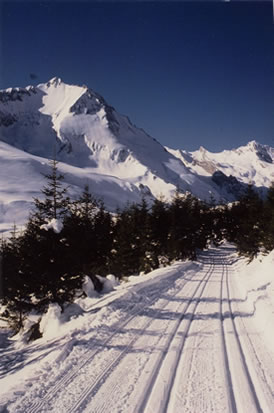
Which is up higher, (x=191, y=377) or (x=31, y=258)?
(x=31, y=258)

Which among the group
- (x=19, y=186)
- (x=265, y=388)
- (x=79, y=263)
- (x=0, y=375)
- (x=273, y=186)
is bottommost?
(x=0, y=375)

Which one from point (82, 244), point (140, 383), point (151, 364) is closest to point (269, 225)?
point (82, 244)

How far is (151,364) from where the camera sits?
5.85m

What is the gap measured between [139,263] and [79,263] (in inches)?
505

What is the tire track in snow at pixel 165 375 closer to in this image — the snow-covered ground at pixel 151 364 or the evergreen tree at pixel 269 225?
the snow-covered ground at pixel 151 364

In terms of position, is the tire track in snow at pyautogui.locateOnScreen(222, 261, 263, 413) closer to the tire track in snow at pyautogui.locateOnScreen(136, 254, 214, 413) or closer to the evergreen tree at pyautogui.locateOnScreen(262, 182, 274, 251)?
the tire track in snow at pyautogui.locateOnScreen(136, 254, 214, 413)

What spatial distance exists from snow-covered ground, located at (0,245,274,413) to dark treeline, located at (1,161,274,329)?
7.65 feet

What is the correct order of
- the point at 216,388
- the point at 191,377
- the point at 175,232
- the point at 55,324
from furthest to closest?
1. the point at 175,232
2. the point at 55,324
3. the point at 191,377
4. the point at 216,388

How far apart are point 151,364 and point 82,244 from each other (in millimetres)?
9716

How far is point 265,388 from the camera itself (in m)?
5.09

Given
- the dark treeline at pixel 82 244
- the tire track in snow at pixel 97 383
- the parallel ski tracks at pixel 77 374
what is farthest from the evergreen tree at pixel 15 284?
the tire track in snow at pixel 97 383

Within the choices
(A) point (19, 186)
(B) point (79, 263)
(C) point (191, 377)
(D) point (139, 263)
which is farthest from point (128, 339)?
(A) point (19, 186)

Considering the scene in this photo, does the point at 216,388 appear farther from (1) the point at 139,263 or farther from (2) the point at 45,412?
(1) the point at 139,263

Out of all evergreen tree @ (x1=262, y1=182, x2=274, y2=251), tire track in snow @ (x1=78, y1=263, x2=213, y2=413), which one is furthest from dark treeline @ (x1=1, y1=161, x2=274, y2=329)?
tire track in snow @ (x1=78, y1=263, x2=213, y2=413)
